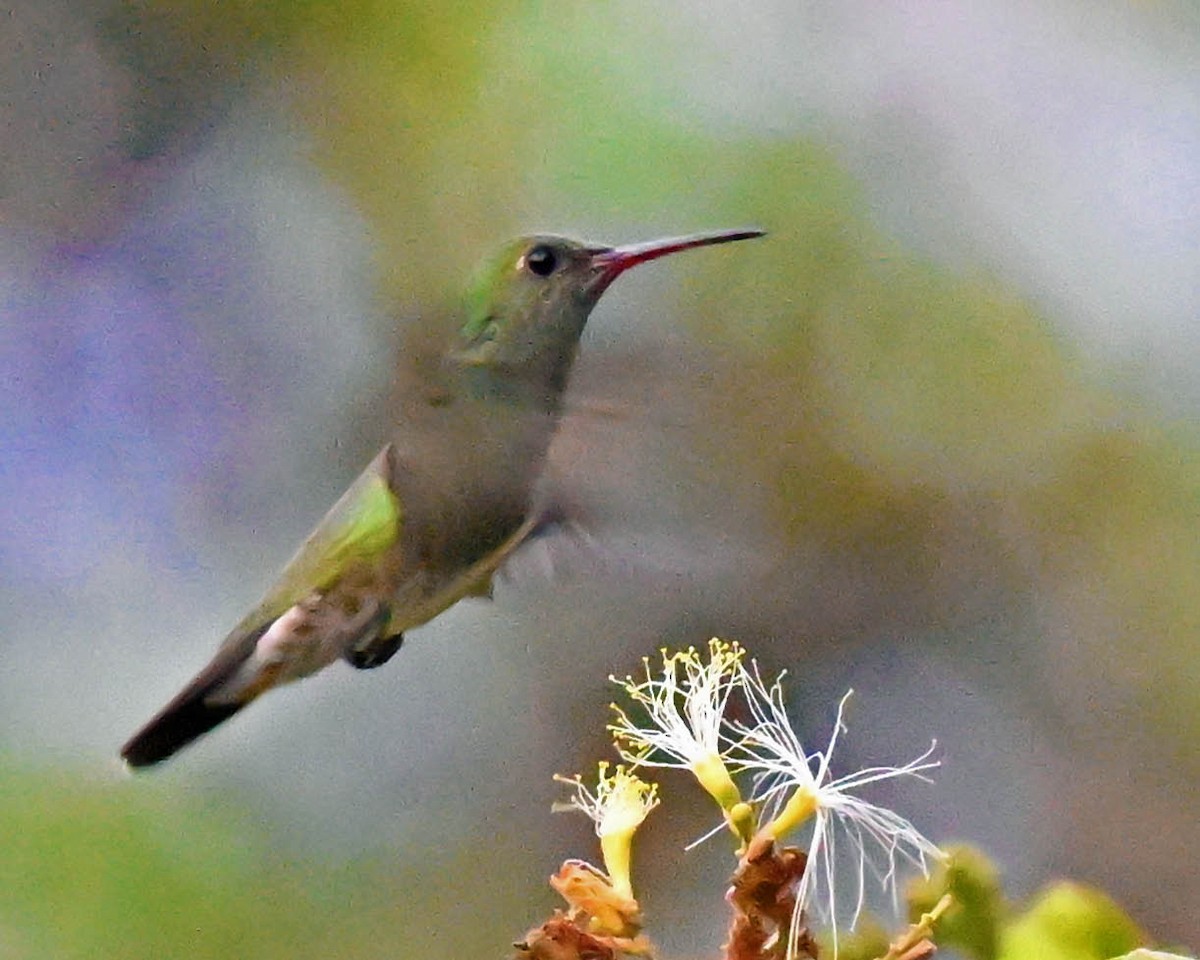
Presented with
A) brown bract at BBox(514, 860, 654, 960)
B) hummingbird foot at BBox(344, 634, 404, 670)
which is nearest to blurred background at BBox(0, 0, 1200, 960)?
hummingbird foot at BBox(344, 634, 404, 670)

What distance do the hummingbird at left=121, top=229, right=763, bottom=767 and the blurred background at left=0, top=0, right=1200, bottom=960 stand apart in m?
0.02

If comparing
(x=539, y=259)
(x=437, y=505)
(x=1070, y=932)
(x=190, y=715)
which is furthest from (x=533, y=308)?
(x=1070, y=932)

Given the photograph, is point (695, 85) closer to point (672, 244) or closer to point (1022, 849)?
point (672, 244)

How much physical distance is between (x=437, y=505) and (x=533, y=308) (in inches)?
6.3

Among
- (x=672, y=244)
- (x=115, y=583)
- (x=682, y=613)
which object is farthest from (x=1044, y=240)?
(x=115, y=583)

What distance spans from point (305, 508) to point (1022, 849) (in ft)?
1.89

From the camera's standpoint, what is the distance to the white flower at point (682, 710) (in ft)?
2.34

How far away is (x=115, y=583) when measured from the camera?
81cm

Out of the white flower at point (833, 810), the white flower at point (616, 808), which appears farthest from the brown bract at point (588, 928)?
the white flower at point (833, 810)

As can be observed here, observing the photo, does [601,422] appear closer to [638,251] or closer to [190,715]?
[638,251]

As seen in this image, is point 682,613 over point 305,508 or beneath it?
beneath

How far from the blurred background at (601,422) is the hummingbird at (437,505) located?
17mm

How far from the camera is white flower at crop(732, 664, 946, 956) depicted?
0.76 metres

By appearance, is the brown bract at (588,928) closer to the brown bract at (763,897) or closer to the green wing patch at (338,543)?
the brown bract at (763,897)
